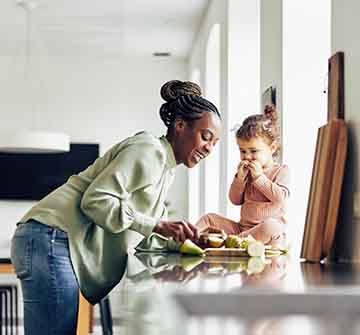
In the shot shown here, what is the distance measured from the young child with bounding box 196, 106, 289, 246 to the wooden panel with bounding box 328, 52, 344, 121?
49 cm

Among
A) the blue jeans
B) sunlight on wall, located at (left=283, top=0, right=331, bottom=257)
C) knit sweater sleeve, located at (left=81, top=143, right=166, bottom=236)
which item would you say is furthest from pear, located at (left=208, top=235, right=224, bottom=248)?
sunlight on wall, located at (left=283, top=0, right=331, bottom=257)

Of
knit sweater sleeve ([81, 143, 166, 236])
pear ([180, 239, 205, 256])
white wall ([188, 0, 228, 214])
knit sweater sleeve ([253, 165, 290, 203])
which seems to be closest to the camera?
knit sweater sleeve ([81, 143, 166, 236])

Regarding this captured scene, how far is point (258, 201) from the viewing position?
2.98 m

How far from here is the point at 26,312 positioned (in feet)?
7.87

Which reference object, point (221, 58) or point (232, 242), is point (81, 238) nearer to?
point (232, 242)

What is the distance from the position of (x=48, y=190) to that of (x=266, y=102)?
503cm

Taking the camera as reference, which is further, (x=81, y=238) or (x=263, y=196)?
(x=263, y=196)

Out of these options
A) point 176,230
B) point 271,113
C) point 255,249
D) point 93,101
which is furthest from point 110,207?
point 93,101

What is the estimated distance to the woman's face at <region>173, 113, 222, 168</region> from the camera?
232 centimetres

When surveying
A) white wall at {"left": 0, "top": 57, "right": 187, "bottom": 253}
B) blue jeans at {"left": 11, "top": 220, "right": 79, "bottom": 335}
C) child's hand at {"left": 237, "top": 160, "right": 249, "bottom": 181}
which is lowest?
blue jeans at {"left": 11, "top": 220, "right": 79, "bottom": 335}

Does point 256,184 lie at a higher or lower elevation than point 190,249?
higher

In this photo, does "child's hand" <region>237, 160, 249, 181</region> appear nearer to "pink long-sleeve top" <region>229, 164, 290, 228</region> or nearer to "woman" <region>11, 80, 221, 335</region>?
"pink long-sleeve top" <region>229, 164, 290, 228</region>

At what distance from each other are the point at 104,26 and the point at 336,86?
500cm

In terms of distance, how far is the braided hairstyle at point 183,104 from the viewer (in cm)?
234
